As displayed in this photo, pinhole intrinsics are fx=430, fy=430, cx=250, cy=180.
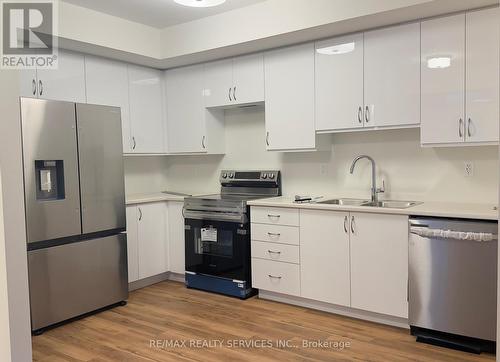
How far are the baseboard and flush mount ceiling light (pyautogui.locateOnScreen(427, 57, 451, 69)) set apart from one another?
1812mm

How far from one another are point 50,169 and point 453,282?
2.97m

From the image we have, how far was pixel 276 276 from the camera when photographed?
370 centimetres

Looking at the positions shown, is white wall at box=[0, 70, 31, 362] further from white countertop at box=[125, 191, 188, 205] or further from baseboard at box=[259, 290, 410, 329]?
baseboard at box=[259, 290, 410, 329]

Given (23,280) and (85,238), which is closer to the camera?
(23,280)

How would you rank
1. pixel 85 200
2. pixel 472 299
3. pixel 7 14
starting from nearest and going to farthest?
pixel 472 299, pixel 7 14, pixel 85 200

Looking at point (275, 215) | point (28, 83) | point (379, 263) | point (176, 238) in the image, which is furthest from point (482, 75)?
point (28, 83)

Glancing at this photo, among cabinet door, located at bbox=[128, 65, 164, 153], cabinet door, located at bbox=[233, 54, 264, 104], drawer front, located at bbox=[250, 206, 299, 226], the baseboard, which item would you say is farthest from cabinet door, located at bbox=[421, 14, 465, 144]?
cabinet door, located at bbox=[128, 65, 164, 153]

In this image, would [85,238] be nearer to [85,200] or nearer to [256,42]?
[85,200]

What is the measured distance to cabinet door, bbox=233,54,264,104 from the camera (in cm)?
396

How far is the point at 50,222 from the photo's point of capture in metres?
3.21

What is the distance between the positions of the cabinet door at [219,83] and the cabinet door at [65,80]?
1173mm

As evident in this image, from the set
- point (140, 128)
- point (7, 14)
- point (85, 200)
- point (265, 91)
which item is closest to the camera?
point (7, 14)

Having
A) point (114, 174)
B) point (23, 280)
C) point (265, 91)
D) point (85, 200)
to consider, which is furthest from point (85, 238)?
point (265, 91)

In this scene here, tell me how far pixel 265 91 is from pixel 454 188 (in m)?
1.79
